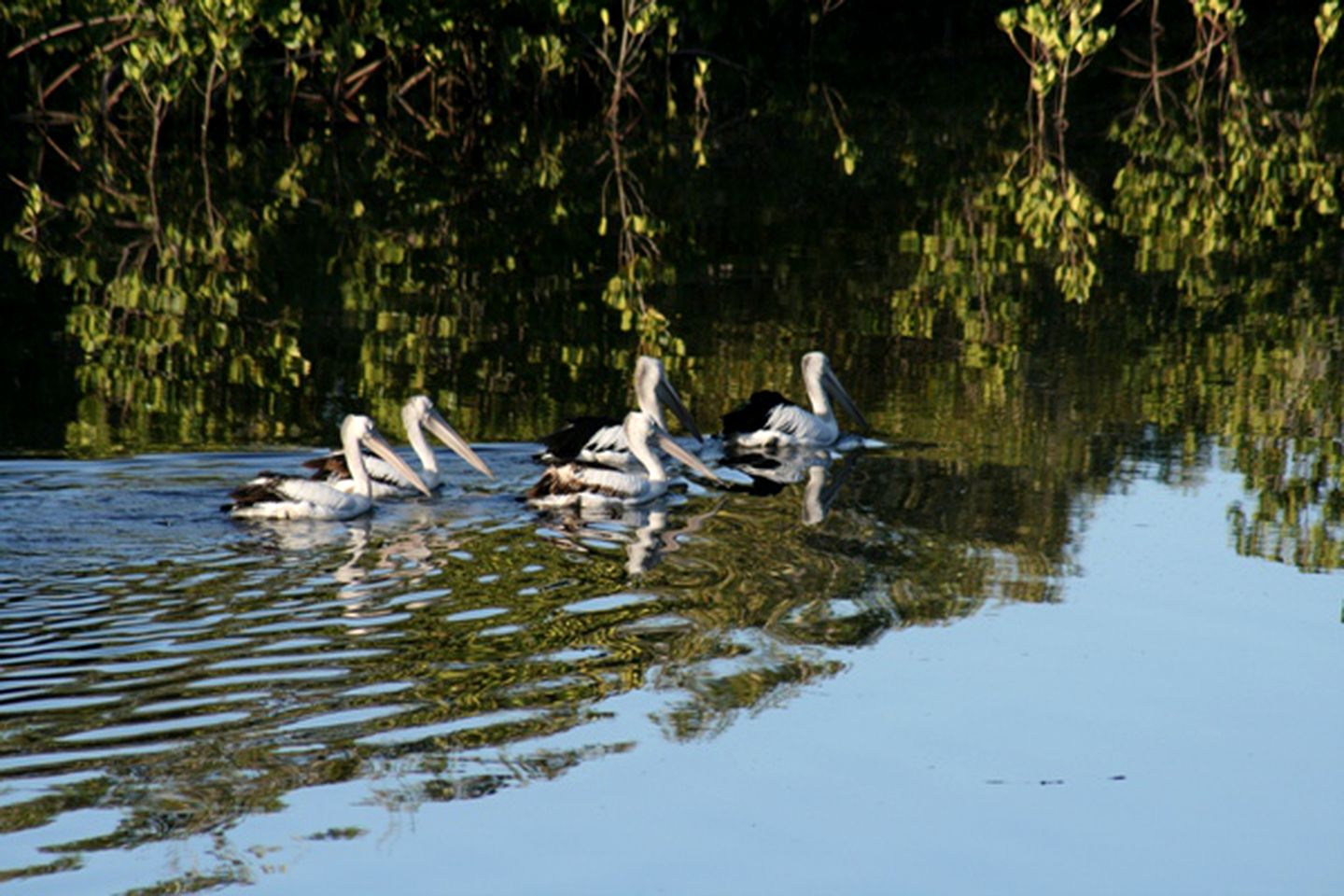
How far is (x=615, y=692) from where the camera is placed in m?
7.56

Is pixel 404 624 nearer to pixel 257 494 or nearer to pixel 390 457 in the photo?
pixel 257 494

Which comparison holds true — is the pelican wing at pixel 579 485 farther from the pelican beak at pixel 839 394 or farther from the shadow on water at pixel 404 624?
the pelican beak at pixel 839 394

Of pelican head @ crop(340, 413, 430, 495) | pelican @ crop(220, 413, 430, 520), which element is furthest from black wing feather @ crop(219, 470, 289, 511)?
pelican head @ crop(340, 413, 430, 495)

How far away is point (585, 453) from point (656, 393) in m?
1.38

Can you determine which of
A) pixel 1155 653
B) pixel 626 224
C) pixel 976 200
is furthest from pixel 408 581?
pixel 976 200

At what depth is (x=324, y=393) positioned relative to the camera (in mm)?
13047

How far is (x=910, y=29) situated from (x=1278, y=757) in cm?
3421

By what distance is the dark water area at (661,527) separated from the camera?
21.4 feet

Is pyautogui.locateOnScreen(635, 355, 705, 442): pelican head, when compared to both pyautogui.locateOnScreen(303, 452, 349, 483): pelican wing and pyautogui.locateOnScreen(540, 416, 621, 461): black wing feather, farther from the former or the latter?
pyautogui.locateOnScreen(303, 452, 349, 483): pelican wing

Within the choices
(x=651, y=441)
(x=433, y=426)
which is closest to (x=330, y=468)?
(x=433, y=426)

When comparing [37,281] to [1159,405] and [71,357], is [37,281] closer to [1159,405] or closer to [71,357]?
[71,357]

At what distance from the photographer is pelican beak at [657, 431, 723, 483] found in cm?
1163

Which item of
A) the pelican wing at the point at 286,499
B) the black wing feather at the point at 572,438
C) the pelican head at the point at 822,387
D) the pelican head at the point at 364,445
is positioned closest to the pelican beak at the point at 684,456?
the black wing feather at the point at 572,438

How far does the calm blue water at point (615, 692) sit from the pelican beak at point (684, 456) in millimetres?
1020
